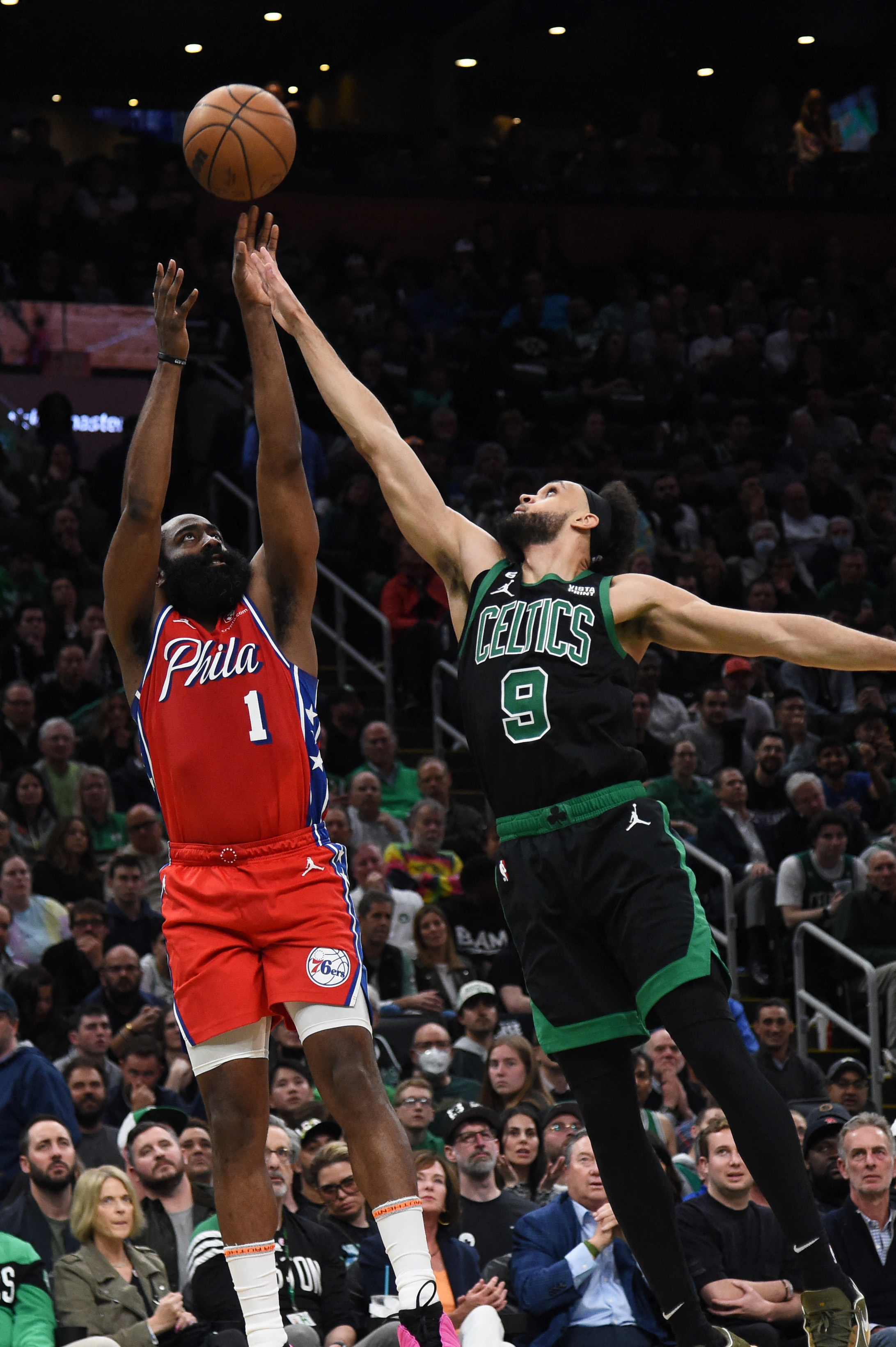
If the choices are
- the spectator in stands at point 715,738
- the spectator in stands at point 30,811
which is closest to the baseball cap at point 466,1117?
the spectator in stands at point 30,811

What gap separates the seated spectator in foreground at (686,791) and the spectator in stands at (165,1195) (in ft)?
19.5

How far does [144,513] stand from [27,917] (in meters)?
6.10

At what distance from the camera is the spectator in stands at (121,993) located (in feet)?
33.8

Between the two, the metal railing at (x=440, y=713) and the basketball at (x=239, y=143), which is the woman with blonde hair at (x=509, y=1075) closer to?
the metal railing at (x=440, y=713)

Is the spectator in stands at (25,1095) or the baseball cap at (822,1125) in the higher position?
the spectator in stands at (25,1095)

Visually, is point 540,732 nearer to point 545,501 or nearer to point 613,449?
point 545,501

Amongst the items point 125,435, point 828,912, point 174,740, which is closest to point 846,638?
point 174,740

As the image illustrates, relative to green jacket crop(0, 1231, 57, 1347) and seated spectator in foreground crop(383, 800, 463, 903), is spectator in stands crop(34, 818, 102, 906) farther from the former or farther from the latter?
green jacket crop(0, 1231, 57, 1347)

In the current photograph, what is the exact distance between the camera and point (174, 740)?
5305mm

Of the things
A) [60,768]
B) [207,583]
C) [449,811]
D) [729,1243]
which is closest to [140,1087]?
[729,1243]

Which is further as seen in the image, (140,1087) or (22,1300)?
(140,1087)

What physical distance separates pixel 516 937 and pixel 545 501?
4.26 feet

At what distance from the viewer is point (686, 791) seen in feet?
45.2

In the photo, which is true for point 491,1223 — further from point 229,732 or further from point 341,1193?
point 229,732
